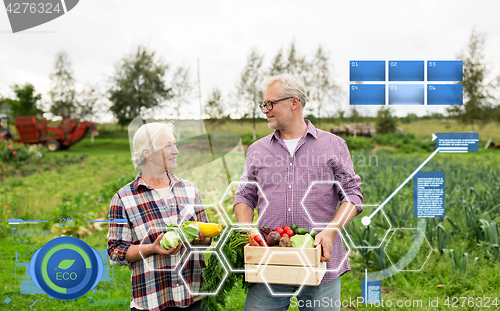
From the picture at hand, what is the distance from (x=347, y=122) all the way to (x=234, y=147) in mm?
1848

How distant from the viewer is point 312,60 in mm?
3895

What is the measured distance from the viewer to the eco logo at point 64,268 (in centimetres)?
284

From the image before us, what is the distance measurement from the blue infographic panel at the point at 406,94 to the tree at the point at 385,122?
0.74 m

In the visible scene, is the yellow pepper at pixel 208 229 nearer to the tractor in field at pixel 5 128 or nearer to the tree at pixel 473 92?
the tree at pixel 473 92

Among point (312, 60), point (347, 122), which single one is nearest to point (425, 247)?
point (347, 122)

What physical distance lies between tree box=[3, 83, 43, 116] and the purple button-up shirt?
647cm

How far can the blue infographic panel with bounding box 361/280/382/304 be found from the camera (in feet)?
10.7

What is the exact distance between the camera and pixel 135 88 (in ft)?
11.3

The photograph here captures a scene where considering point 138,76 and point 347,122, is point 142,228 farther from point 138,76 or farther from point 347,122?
point 347,122

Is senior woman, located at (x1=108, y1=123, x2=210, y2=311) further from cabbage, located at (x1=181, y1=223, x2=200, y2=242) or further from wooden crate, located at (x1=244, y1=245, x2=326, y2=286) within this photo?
wooden crate, located at (x1=244, y1=245, x2=326, y2=286)

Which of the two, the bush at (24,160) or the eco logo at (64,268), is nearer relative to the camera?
the eco logo at (64,268)

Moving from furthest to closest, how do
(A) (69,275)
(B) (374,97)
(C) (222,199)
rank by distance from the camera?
(B) (374,97), (A) (69,275), (C) (222,199)

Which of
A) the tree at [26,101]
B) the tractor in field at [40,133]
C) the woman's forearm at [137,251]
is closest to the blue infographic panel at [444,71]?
the woman's forearm at [137,251]
